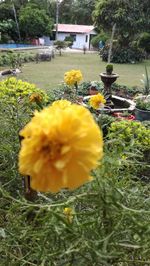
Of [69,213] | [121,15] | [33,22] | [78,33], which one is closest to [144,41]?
[121,15]

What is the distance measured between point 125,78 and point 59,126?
13.0 meters

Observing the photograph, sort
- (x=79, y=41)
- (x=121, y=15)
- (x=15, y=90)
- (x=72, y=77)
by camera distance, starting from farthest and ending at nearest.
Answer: (x=79, y=41), (x=121, y=15), (x=15, y=90), (x=72, y=77)

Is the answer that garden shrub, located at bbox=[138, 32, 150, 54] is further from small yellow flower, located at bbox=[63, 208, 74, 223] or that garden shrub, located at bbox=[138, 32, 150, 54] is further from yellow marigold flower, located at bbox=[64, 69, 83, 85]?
small yellow flower, located at bbox=[63, 208, 74, 223]

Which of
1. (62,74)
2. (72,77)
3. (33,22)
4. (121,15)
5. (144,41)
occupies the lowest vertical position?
(62,74)

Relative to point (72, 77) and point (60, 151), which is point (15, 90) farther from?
point (60, 151)

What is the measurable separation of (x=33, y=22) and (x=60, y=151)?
28958mm

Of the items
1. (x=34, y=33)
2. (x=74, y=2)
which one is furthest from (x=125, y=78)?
(x=74, y=2)

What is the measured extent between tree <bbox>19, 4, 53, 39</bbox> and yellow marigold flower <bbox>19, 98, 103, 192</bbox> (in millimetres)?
28561

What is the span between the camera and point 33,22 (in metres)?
28.3

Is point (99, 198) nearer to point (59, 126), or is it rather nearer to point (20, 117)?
point (59, 126)

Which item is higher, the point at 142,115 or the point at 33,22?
the point at 33,22

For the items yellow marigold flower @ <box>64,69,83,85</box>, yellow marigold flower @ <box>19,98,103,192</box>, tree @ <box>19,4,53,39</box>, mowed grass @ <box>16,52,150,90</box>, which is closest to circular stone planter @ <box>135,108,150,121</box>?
yellow marigold flower @ <box>64,69,83,85</box>

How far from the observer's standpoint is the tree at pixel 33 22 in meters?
28.1

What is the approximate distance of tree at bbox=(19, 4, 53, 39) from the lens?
28.1 m
